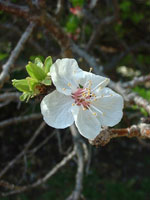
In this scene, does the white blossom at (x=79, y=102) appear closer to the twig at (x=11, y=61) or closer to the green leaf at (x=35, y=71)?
the green leaf at (x=35, y=71)

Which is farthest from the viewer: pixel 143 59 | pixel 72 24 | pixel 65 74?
pixel 143 59

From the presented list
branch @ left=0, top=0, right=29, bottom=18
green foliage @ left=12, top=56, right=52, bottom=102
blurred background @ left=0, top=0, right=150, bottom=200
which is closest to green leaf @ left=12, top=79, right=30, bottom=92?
green foliage @ left=12, top=56, right=52, bottom=102

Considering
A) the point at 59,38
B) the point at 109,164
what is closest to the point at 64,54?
the point at 59,38

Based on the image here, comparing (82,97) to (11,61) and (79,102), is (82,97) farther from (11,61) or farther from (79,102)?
(11,61)

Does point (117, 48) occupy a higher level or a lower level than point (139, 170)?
higher

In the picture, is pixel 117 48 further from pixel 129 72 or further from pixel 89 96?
pixel 89 96

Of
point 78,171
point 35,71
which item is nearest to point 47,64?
point 35,71
